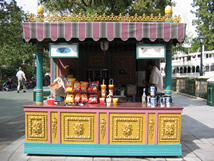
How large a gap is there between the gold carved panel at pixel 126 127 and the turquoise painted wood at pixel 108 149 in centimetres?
13

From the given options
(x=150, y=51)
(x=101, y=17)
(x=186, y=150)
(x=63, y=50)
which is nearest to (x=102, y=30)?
(x=101, y=17)

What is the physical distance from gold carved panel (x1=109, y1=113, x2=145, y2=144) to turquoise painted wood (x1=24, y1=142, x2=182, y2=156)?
0.44ft

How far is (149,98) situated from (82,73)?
11.3 feet

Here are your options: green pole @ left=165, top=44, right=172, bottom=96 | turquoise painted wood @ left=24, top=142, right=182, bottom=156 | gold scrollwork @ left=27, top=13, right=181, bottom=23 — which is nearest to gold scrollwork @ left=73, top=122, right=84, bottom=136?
turquoise painted wood @ left=24, top=142, right=182, bottom=156

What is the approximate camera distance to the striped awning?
4734 mm

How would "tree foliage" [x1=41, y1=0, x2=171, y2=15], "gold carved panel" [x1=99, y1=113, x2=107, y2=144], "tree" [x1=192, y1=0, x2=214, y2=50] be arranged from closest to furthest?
"gold carved panel" [x1=99, y1=113, x2=107, y2=144], "tree foliage" [x1=41, y1=0, x2=171, y2=15], "tree" [x1=192, y1=0, x2=214, y2=50]

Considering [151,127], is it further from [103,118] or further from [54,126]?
[54,126]

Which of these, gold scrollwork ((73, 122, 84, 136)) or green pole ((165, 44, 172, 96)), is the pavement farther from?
green pole ((165, 44, 172, 96))

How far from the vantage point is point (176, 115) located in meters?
4.82

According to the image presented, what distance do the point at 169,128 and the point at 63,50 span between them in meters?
3.08

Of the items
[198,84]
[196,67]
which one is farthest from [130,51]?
[196,67]

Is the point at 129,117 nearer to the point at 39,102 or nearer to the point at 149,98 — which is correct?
the point at 149,98

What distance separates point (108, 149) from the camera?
15.8 feet

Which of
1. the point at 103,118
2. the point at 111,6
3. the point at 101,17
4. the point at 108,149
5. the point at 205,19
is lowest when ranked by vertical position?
the point at 108,149
